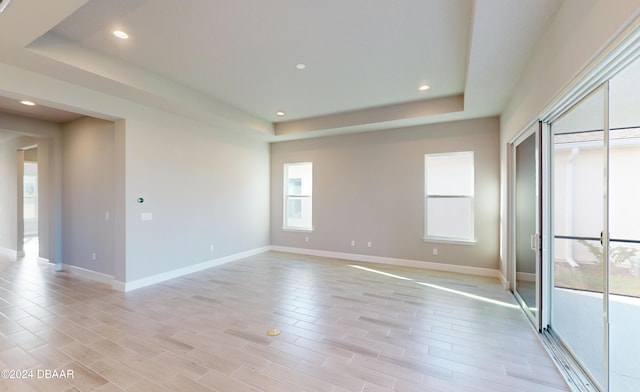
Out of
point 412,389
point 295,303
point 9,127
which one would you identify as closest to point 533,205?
point 412,389

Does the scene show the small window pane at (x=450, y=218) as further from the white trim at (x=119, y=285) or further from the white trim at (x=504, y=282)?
the white trim at (x=119, y=285)

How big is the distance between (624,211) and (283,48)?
3.46 meters

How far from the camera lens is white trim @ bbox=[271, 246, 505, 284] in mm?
5008

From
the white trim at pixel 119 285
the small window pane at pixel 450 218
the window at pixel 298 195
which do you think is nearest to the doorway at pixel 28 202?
the white trim at pixel 119 285

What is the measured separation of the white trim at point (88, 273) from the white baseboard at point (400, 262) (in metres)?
3.53

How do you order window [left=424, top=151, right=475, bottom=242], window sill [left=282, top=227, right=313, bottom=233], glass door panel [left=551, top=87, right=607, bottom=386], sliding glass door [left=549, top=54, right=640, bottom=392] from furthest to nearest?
window sill [left=282, top=227, right=313, bottom=233], window [left=424, top=151, right=475, bottom=242], glass door panel [left=551, top=87, right=607, bottom=386], sliding glass door [left=549, top=54, right=640, bottom=392]

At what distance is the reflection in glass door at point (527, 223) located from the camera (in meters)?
2.93

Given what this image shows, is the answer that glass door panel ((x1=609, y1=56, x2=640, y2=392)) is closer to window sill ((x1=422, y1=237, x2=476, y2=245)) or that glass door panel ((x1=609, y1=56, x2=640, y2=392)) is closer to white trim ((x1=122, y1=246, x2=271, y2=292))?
window sill ((x1=422, y1=237, x2=476, y2=245))

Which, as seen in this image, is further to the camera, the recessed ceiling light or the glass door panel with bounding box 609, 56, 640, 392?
the recessed ceiling light

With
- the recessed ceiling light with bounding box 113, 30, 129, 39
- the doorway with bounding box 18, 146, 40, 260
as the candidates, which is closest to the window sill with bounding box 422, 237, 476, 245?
the recessed ceiling light with bounding box 113, 30, 129, 39

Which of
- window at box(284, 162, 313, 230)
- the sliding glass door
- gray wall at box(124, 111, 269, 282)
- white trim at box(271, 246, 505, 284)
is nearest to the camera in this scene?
the sliding glass door

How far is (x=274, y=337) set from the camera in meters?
2.78

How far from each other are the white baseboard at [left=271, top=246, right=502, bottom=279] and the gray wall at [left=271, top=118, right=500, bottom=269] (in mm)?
78

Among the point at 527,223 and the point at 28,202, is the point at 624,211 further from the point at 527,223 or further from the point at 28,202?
the point at 28,202
